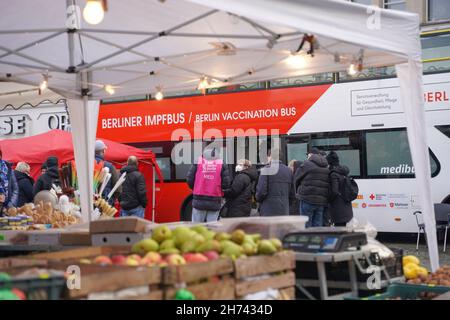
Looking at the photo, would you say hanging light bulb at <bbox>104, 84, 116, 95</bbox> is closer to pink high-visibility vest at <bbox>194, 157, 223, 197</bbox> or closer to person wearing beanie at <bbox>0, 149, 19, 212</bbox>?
person wearing beanie at <bbox>0, 149, 19, 212</bbox>

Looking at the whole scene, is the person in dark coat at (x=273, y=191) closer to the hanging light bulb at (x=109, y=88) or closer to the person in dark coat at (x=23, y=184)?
the hanging light bulb at (x=109, y=88)

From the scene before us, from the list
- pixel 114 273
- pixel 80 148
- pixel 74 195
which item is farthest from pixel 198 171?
pixel 114 273

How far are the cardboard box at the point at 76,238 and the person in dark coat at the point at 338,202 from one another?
5.93 metres

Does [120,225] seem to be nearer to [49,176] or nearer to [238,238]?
[238,238]

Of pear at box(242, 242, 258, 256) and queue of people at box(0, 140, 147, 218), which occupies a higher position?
queue of people at box(0, 140, 147, 218)

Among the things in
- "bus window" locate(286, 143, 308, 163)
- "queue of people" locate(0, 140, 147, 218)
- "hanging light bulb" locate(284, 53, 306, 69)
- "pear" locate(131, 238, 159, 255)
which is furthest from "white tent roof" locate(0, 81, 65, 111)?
"pear" locate(131, 238, 159, 255)

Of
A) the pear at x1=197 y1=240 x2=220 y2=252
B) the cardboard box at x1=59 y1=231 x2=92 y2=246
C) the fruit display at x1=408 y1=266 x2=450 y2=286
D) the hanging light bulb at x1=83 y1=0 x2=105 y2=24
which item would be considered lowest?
the fruit display at x1=408 y1=266 x2=450 y2=286

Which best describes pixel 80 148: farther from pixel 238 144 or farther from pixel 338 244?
pixel 238 144

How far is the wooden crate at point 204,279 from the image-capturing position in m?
3.07

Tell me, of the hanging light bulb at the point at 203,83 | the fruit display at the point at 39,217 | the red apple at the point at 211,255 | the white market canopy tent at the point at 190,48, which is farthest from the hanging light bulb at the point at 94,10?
the hanging light bulb at the point at 203,83

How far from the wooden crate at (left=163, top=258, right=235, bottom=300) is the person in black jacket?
26.4 feet

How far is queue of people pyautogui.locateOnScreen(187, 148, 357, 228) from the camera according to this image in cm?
1032
